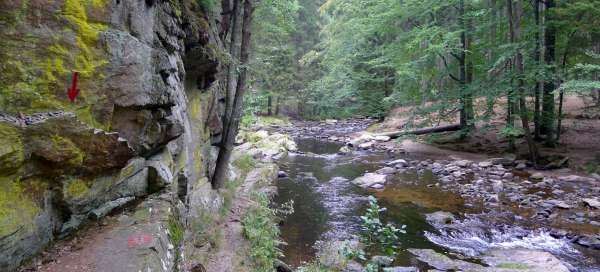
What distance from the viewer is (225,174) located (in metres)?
9.12

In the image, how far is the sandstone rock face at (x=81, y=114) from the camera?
311cm

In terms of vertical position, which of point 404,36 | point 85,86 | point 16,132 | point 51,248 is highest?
point 404,36

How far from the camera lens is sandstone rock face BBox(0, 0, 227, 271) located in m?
3.11

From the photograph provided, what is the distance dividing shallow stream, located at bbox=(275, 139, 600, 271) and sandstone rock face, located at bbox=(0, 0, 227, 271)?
361cm

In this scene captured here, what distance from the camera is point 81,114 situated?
3.72 meters

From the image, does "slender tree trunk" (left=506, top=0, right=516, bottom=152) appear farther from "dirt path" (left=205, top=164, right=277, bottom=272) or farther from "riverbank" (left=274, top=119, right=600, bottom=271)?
"dirt path" (left=205, top=164, right=277, bottom=272)

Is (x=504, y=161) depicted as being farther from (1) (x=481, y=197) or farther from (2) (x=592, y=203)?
(2) (x=592, y=203)

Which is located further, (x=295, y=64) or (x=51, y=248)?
(x=295, y=64)

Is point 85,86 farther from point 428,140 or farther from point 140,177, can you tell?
point 428,140

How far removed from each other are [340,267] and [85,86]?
4.87 meters

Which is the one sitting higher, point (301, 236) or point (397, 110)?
point (397, 110)

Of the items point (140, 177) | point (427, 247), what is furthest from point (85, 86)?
point (427, 247)

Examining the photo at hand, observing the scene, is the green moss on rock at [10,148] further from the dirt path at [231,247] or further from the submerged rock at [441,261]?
the submerged rock at [441,261]

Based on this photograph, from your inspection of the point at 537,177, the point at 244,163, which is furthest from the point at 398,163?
the point at 244,163
